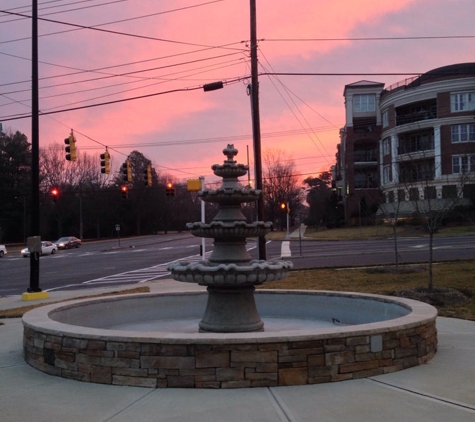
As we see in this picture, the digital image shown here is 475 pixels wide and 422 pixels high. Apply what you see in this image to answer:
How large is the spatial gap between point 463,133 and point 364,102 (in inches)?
752

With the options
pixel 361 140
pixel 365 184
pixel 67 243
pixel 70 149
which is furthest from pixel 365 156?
pixel 70 149

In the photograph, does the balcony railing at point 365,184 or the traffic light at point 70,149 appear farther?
the balcony railing at point 365,184

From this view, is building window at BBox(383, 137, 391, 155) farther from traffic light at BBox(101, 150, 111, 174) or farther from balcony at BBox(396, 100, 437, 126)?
traffic light at BBox(101, 150, 111, 174)

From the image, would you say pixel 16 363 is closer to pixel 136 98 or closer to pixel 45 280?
pixel 136 98

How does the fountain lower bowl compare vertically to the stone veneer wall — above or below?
above

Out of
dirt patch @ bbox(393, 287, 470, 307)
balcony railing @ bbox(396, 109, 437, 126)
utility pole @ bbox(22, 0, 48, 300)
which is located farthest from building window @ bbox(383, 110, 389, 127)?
dirt patch @ bbox(393, 287, 470, 307)

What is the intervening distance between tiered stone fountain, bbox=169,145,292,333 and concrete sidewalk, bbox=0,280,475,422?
2.05 m

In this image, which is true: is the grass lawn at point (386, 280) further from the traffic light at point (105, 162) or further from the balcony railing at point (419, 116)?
the balcony railing at point (419, 116)

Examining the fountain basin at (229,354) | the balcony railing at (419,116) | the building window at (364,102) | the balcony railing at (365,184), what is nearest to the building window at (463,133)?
the balcony railing at (419,116)

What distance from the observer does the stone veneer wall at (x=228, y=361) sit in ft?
21.3

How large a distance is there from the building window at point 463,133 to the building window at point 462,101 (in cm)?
179

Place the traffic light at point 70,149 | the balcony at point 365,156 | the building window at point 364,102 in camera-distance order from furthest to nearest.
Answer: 1. the building window at point 364,102
2. the balcony at point 365,156
3. the traffic light at point 70,149

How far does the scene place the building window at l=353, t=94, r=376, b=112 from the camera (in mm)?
72938

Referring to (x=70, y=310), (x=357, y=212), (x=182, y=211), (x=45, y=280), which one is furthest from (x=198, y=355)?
(x=182, y=211)
